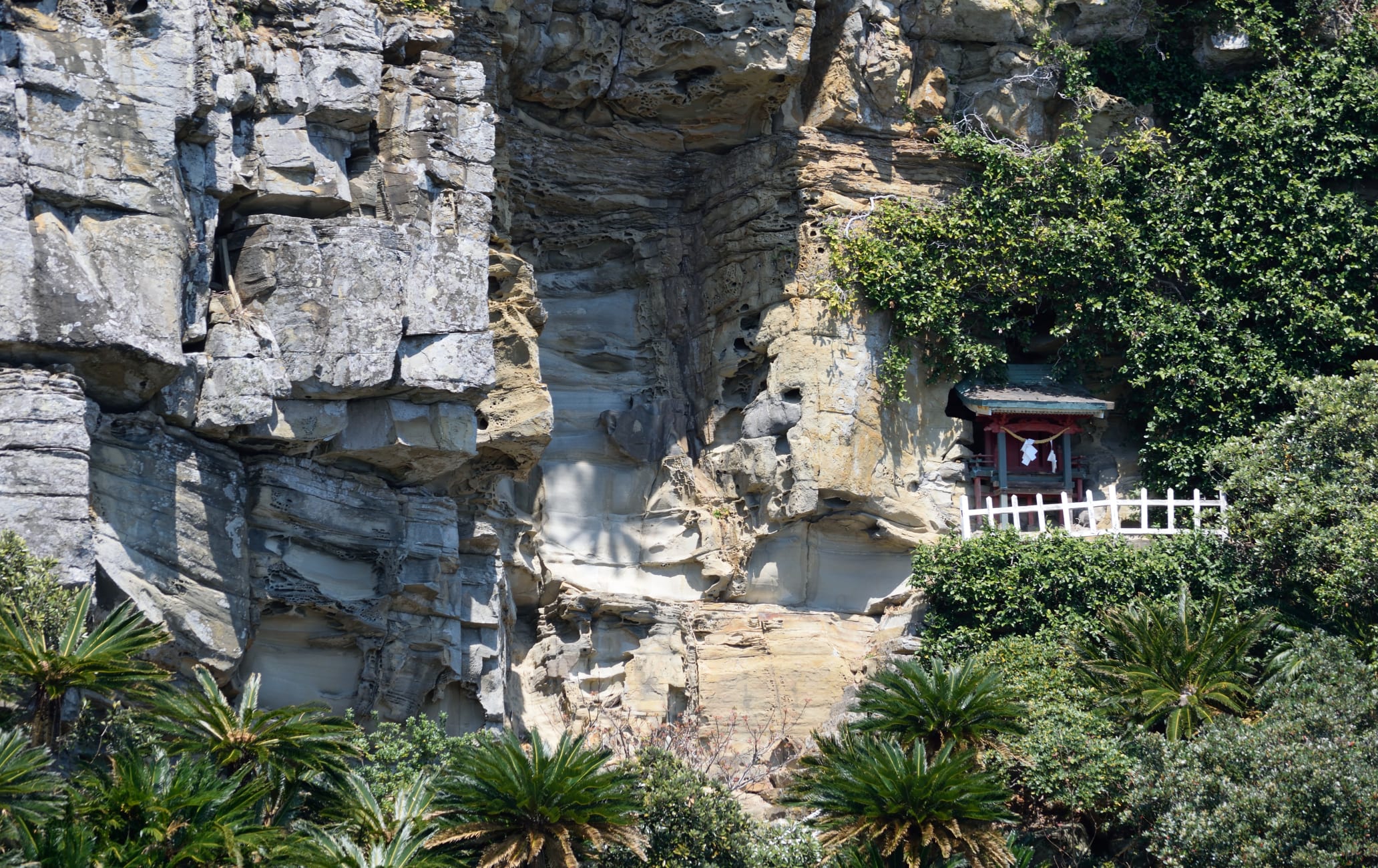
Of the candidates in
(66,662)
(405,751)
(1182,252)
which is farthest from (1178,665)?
(66,662)

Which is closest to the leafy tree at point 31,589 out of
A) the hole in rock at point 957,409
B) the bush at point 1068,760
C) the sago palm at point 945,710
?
the sago palm at point 945,710

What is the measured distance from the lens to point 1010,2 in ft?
120

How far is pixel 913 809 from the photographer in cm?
2472

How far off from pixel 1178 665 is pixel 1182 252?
34.0ft

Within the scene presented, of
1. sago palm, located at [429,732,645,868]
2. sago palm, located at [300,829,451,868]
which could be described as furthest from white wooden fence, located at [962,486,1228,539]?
sago palm, located at [300,829,451,868]

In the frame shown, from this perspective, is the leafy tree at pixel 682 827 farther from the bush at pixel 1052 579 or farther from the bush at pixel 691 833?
the bush at pixel 1052 579

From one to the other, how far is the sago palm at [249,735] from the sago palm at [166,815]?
0.90 m

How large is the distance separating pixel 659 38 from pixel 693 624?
1023cm

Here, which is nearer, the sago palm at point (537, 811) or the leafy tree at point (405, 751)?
the sago palm at point (537, 811)

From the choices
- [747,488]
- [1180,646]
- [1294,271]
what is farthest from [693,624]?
[1294,271]

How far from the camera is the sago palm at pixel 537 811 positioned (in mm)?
23828

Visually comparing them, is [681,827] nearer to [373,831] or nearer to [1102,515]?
[373,831]

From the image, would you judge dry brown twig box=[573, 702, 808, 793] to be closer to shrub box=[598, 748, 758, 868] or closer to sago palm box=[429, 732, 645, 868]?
shrub box=[598, 748, 758, 868]

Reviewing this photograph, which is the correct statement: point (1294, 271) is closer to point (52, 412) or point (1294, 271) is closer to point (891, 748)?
point (891, 748)
